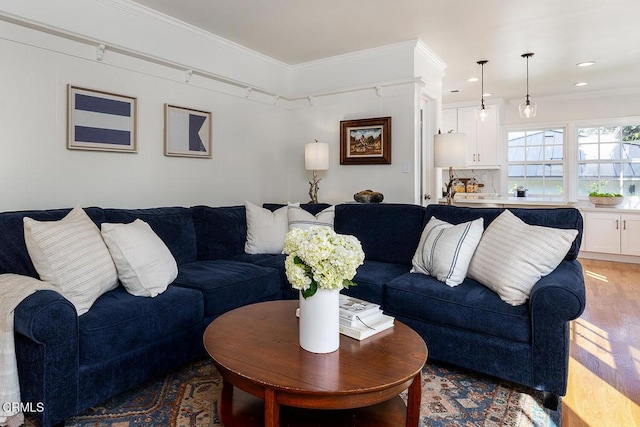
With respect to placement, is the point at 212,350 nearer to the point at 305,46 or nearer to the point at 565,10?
the point at 305,46

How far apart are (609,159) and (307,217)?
524 cm

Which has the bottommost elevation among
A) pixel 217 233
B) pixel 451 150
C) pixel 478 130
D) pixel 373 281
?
pixel 373 281

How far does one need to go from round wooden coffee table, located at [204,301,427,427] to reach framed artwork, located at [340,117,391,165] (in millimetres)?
2617

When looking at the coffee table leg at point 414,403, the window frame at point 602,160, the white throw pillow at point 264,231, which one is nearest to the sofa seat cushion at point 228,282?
the white throw pillow at point 264,231

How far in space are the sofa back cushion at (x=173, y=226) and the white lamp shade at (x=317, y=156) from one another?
1474mm

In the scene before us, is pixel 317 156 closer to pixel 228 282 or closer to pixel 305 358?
pixel 228 282

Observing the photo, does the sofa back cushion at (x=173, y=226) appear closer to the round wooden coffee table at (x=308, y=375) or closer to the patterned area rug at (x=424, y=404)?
the patterned area rug at (x=424, y=404)

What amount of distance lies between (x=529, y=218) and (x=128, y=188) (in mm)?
2891

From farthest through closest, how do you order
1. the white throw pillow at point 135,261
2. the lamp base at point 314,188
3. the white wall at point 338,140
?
1. the lamp base at point 314,188
2. the white wall at point 338,140
3. the white throw pillow at point 135,261

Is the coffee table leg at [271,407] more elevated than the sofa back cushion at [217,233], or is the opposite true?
the sofa back cushion at [217,233]

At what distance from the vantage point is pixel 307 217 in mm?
3523

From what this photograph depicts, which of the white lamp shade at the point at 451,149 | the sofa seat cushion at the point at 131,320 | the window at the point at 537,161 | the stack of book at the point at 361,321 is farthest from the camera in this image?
the window at the point at 537,161

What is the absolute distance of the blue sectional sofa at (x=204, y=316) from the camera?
171 centimetres

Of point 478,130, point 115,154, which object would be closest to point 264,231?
point 115,154
